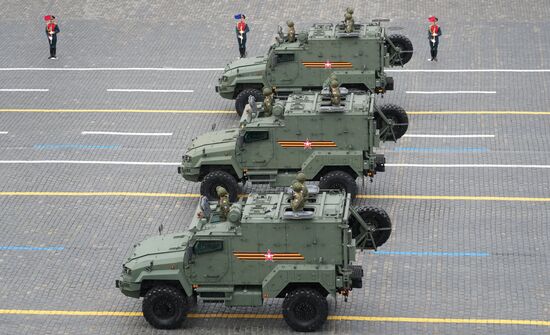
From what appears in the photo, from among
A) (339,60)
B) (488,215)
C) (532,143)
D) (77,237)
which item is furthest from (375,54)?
(77,237)

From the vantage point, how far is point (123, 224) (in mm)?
38500

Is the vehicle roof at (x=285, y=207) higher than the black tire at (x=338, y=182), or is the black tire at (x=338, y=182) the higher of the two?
the vehicle roof at (x=285, y=207)

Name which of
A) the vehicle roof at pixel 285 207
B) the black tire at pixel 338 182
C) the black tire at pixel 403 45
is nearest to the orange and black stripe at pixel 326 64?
the black tire at pixel 403 45

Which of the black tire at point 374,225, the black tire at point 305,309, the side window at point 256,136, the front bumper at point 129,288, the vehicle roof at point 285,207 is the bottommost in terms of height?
the black tire at point 305,309

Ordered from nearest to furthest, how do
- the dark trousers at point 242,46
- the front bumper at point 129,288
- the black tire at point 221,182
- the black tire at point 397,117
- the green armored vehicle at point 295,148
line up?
1. the front bumper at point 129,288
2. the green armored vehicle at point 295,148
3. the black tire at point 221,182
4. the black tire at point 397,117
5. the dark trousers at point 242,46

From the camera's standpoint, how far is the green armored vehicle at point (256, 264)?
31.8 metres

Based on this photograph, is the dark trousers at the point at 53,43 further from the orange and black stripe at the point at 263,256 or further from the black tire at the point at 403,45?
the orange and black stripe at the point at 263,256

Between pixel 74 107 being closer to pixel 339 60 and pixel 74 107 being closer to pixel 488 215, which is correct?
pixel 339 60

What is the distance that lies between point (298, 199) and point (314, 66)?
47.0 feet

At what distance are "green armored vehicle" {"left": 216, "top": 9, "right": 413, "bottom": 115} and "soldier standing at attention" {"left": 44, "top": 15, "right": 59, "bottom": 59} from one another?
29.3 feet

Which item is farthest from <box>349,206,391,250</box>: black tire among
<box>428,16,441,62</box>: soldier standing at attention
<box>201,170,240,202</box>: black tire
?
<box>428,16,441,62</box>: soldier standing at attention

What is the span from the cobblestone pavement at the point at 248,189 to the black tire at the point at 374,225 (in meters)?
0.99

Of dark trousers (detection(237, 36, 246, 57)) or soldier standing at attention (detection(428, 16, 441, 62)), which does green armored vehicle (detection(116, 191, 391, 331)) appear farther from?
dark trousers (detection(237, 36, 246, 57))

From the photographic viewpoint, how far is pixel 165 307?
106 feet
